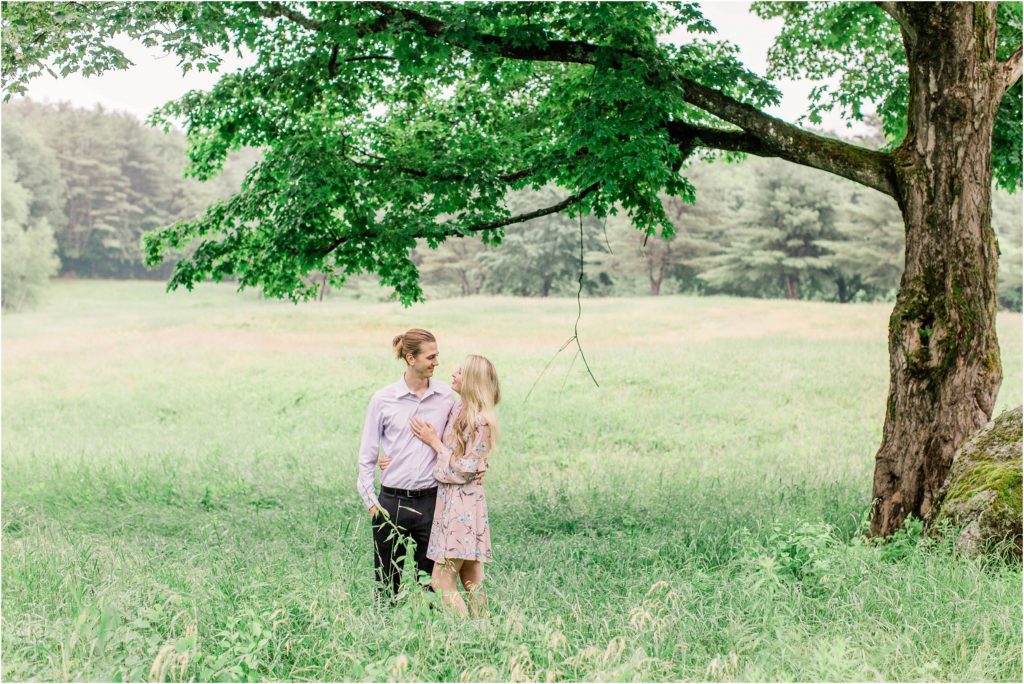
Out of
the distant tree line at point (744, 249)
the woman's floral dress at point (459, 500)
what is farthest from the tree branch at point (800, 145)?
the distant tree line at point (744, 249)

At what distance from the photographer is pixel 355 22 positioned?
9398 mm

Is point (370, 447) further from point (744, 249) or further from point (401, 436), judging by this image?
point (744, 249)

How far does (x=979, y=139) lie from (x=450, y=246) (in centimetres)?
5468

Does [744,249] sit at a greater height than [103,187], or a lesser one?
lesser

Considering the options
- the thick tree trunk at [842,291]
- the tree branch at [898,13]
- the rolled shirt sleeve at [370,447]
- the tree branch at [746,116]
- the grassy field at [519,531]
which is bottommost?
the grassy field at [519,531]

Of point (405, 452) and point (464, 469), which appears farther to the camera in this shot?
point (405, 452)

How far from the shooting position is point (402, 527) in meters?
5.80

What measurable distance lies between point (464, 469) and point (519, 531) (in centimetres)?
397

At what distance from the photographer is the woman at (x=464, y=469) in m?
5.68

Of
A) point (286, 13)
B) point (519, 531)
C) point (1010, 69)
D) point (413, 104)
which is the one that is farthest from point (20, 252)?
point (1010, 69)

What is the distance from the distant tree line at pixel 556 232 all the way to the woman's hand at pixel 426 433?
41805 millimetres

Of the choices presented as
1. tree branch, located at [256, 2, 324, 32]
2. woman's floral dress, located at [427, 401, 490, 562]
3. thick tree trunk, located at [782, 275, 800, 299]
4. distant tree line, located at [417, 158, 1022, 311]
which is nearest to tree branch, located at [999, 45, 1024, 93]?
woman's floral dress, located at [427, 401, 490, 562]

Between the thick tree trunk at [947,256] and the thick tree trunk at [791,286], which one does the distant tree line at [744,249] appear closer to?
the thick tree trunk at [791,286]

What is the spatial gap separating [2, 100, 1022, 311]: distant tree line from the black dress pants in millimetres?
41776
